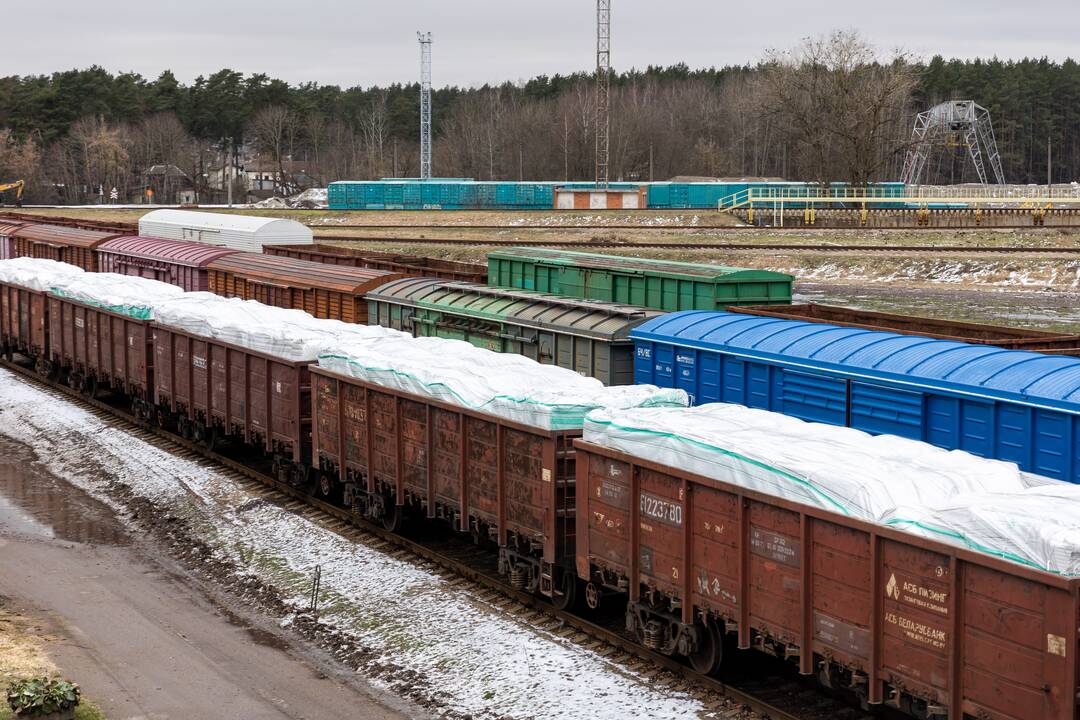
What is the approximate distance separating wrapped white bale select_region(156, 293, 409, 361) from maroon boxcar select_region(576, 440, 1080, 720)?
8.65 metres

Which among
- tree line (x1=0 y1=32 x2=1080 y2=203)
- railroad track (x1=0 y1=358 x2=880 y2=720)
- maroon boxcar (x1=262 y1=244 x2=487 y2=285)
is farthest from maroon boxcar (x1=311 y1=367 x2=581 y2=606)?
tree line (x1=0 y1=32 x2=1080 y2=203)

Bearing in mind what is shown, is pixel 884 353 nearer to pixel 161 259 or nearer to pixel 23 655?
pixel 23 655

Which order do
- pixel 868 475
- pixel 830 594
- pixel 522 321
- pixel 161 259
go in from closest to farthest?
pixel 868 475, pixel 830 594, pixel 522 321, pixel 161 259

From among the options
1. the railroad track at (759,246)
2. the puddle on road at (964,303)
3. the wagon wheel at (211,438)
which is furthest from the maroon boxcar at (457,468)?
the railroad track at (759,246)

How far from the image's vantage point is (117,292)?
1217 inches

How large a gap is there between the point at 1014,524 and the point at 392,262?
3335 centimetres

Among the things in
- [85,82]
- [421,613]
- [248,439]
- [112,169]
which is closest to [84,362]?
[248,439]

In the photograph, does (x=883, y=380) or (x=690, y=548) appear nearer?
(x=690, y=548)

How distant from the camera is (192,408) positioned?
1040 inches

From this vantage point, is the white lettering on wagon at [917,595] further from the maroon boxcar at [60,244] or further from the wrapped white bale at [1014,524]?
the maroon boxcar at [60,244]

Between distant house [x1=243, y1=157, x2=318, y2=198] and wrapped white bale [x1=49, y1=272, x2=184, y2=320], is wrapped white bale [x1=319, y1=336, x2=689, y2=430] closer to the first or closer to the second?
wrapped white bale [x1=49, y1=272, x2=184, y2=320]

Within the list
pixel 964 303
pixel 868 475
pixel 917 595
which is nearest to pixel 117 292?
pixel 868 475

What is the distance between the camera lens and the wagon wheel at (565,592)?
53.9ft

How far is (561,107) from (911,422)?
13017 centimetres
